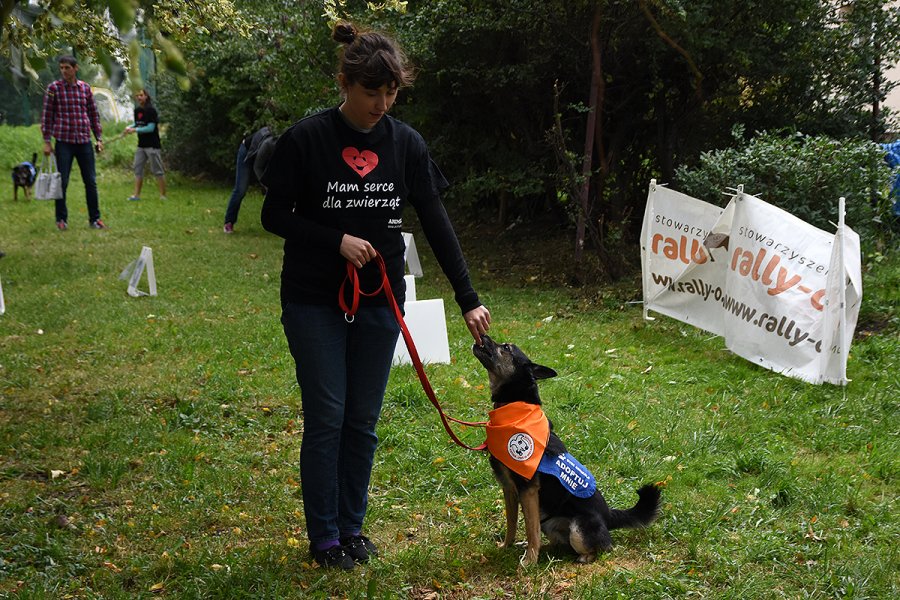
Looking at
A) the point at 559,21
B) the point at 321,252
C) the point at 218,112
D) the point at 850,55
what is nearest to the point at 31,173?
the point at 218,112

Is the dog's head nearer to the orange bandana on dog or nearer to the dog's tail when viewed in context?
the orange bandana on dog

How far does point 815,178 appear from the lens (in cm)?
805

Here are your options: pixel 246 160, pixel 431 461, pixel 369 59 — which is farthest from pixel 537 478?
pixel 246 160

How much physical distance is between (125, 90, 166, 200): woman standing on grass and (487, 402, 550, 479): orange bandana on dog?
13.9 meters

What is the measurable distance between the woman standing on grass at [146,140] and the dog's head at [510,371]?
1379 cm

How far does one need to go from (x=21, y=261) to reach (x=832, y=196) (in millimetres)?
9617

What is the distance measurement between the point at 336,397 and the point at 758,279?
447cm

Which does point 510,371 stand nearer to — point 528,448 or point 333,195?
point 528,448

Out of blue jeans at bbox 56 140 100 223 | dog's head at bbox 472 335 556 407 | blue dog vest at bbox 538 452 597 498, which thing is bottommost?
blue dog vest at bbox 538 452 597 498

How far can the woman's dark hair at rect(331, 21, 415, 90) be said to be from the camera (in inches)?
→ 131

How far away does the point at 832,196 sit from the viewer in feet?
26.5

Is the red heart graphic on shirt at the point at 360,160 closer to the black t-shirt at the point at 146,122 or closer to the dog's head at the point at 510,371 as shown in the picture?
the dog's head at the point at 510,371

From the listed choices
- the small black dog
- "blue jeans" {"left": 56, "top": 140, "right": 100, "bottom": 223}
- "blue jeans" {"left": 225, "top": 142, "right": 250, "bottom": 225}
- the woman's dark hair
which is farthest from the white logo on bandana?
the small black dog

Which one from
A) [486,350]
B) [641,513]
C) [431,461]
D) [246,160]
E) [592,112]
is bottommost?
[431,461]
